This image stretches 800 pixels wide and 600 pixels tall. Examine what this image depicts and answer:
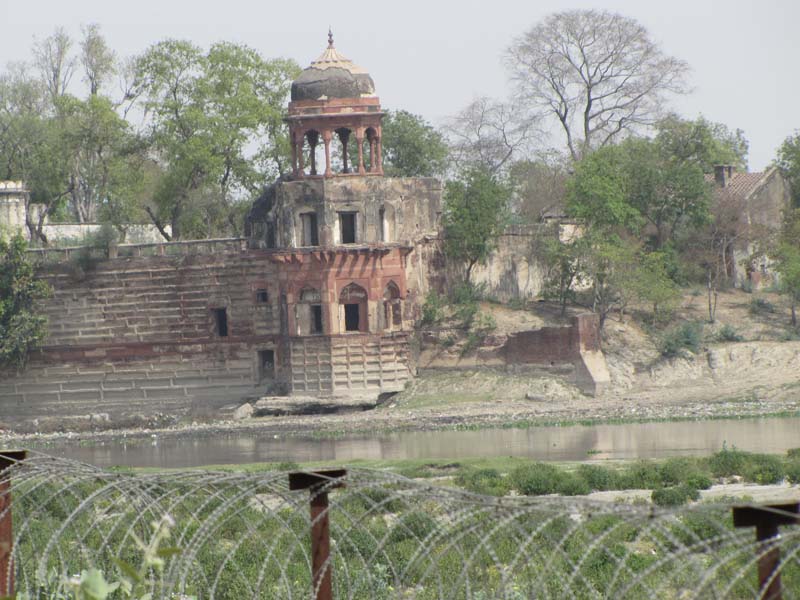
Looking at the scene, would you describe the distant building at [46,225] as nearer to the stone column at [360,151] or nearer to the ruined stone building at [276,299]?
the ruined stone building at [276,299]

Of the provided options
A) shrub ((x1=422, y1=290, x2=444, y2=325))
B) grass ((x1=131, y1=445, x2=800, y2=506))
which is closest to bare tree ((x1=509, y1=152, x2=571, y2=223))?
shrub ((x1=422, y1=290, x2=444, y2=325))

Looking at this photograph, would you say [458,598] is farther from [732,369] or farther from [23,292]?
[23,292]

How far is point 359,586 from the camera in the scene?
16.8 meters

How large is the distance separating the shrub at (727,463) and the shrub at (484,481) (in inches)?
135

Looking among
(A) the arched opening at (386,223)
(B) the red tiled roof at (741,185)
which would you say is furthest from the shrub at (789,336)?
(A) the arched opening at (386,223)

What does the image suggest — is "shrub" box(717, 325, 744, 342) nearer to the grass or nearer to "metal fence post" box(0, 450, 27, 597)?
the grass

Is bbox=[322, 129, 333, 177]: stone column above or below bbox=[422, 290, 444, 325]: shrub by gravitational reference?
above

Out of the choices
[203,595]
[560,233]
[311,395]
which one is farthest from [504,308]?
[203,595]

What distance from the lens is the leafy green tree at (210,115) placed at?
51.8 m

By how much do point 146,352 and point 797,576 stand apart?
3412 cm

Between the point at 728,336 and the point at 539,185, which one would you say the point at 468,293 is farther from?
the point at 539,185

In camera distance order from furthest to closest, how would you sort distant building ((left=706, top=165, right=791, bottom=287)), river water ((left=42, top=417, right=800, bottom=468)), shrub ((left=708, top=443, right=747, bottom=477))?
distant building ((left=706, top=165, right=791, bottom=287)), river water ((left=42, top=417, right=800, bottom=468)), shrub ((left=708, top=443, right=747, bottom=477))

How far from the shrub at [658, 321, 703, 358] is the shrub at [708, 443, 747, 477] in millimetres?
19327

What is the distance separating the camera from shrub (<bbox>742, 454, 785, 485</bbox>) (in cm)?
2542
